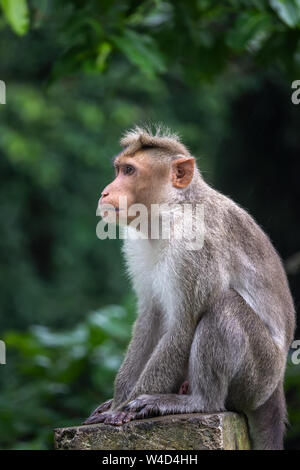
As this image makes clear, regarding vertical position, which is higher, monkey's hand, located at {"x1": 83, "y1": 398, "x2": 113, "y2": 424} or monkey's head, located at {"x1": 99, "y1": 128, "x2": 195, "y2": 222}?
monkey's head, located at {"x1": 99, "y1": 128, "x2": 195, "y2": 222}

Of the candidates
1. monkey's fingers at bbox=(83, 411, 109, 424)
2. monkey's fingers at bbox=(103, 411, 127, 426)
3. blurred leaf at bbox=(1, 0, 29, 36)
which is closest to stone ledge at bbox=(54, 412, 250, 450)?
monkey's fingers at bbox=(103, 411, 127, 426)

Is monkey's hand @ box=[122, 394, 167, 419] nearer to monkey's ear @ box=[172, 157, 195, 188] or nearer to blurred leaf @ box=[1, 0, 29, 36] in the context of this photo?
monkey's ear @ box=[172, 157, 195, 188]

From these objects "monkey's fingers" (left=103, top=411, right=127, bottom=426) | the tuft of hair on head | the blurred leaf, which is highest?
the blurred leaf

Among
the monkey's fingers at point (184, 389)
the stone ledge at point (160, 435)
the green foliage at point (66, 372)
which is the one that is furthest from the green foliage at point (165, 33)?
the green foliage at point (66, 372)

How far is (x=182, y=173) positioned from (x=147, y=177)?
225 millimetres

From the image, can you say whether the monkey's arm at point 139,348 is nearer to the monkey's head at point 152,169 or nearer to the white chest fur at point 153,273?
the white chest fur at point 153,273

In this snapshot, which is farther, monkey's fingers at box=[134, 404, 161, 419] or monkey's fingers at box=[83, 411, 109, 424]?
monkey's fingers at box=[83, 411, 109, 424]

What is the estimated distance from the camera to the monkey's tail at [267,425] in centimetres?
519

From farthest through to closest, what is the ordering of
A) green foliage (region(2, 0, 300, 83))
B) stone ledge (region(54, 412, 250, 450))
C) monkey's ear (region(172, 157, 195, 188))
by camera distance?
green foliage (region(2, 0, 300, 83)) → monkey's ear (region(172, 157, 195, 188)) → stone ledge (region(54, 412, 250, 450))

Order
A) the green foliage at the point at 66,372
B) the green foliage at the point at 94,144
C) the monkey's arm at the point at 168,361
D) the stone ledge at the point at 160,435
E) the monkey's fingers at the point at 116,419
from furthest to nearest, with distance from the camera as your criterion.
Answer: the green foliage at the point at 66,372 < the green foliage at the point at 94,144 < the monkey's arm at the point at 168,361 < the monkey's fingers at the point at 116,419 < the stone ledge at the point at 160,435

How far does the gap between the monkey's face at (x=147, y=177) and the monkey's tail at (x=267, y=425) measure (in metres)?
1.42

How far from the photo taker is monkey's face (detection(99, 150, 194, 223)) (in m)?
5.10

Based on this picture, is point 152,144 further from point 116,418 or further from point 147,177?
point 116,418
